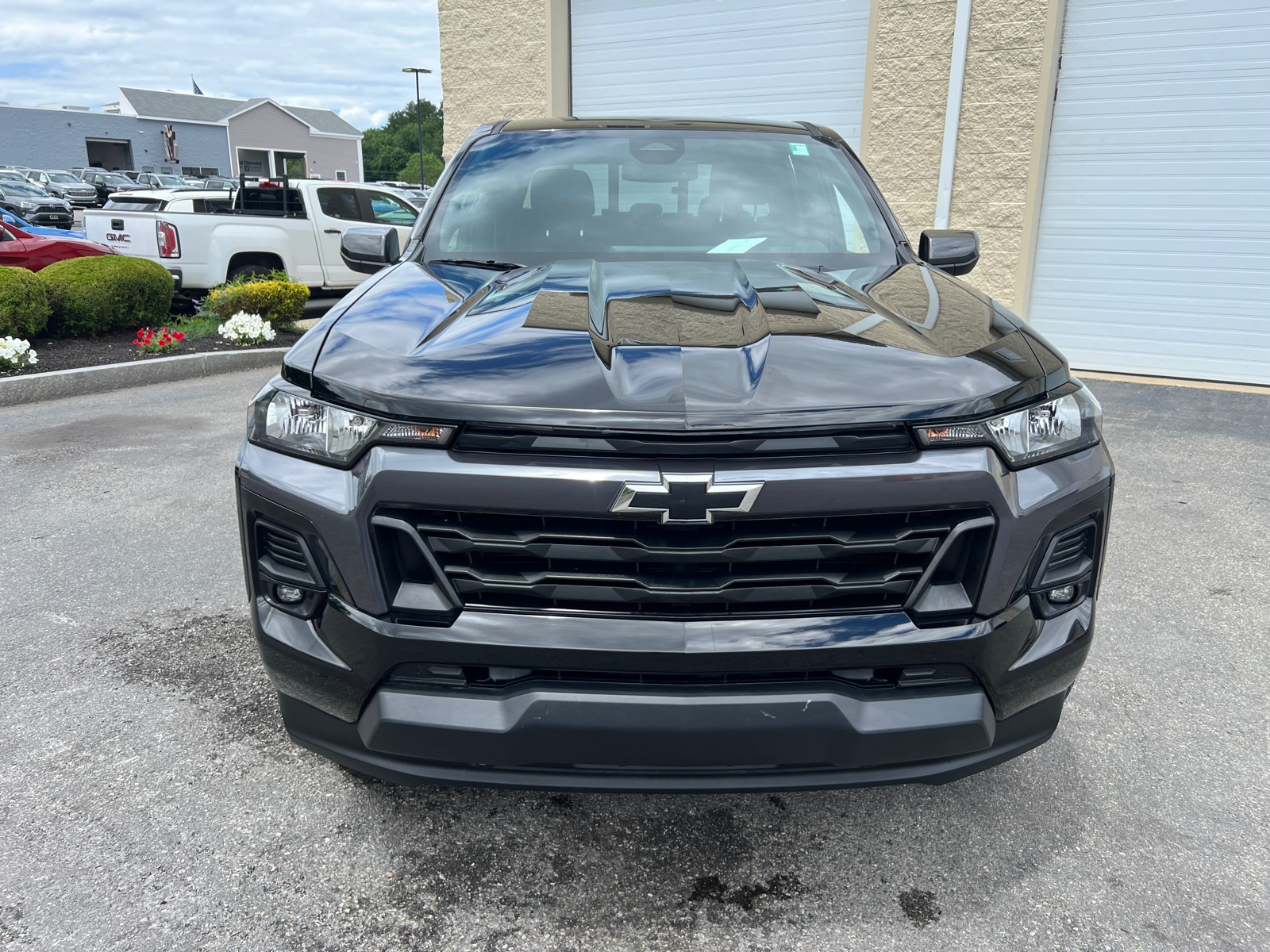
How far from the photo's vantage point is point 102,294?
921 centimetres

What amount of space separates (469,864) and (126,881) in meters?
0.80

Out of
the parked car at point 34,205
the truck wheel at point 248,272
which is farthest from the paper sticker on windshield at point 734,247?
the parked car at point 34,205

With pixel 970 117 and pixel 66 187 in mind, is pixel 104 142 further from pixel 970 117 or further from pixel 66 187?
pixel 970 117

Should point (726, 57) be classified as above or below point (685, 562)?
above

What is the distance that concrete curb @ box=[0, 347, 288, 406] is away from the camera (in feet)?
24.5

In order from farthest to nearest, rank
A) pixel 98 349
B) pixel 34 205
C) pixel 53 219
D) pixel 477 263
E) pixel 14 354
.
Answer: pixel 34 205 < pixel 53 219 < pixel 98 349 < pixel 14 354 < pixel 477 263

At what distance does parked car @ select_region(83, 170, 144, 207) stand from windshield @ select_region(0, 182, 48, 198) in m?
3.52

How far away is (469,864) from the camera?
219 centimetres

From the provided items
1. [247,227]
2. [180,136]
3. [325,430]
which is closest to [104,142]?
[180,136]

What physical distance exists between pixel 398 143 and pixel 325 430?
126274 mm

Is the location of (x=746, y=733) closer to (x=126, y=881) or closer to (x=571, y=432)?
(x=571, y=432)

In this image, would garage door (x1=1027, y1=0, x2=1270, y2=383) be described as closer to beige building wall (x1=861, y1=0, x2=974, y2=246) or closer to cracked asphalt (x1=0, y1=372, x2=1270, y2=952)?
beige building wall (x1=861, y1=0, x2=974, y2=246)

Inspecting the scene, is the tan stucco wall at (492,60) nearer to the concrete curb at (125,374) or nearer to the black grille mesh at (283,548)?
the concrete curb at (125,374)

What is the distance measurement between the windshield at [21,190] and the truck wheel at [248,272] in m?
25.5
